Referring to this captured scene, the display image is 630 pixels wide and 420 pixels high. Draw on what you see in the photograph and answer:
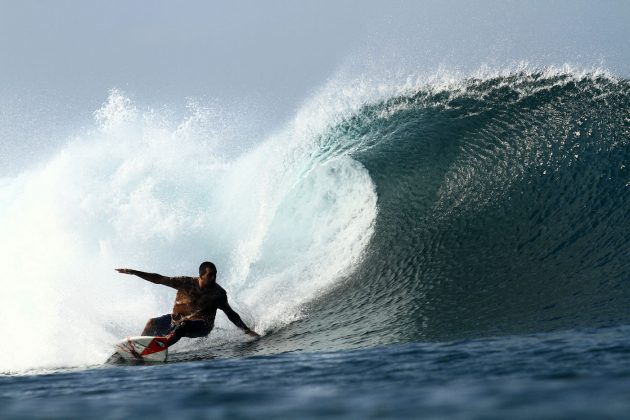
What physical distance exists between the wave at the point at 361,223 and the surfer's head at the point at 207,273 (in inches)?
38.8

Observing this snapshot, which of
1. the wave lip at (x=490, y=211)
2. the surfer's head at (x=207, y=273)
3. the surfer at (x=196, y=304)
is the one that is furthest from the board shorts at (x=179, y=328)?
the wave lip at (x=490, y=211)

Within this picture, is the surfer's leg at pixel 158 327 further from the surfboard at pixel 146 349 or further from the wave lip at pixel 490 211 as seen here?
the wave lip at pixel 490 211

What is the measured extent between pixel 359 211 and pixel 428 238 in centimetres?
176

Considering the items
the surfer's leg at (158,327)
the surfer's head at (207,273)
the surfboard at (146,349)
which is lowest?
the surfboard at (146,349)

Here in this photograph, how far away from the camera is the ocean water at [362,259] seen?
459 centimetres

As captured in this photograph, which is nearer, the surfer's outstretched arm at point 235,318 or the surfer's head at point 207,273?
the surfer's head at point 207,273

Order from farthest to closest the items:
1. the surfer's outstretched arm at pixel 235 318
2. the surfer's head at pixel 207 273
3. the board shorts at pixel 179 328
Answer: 1. the surfer's outstretched arm at pixel 235 318
2. the surfer's head at pixel 207 273
3. the board shorts at pixel 179 328

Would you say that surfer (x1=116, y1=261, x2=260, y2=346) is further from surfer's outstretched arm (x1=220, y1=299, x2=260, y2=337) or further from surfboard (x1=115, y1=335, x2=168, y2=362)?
surfboard (x1=115, y1=335, x2=168, y2=362)

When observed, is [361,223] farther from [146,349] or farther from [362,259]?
[146,349]

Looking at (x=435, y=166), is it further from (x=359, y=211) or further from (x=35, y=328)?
(x=35, y=328)

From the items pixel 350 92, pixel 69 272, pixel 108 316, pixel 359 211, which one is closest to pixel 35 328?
pixel 108 316

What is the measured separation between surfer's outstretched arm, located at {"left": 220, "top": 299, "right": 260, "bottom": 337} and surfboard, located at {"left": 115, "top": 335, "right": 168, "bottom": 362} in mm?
945

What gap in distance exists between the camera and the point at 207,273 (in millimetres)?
8430

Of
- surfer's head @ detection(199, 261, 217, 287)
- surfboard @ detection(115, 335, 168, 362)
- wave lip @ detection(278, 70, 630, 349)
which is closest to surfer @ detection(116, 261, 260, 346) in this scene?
surfer's head @ detection(199, 261, 217, 287)
